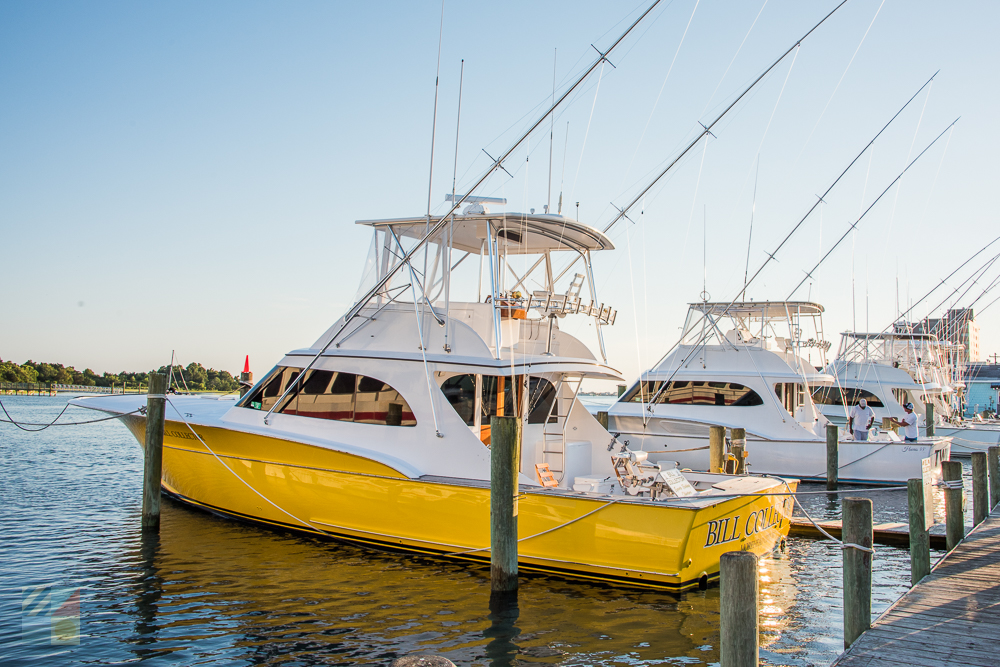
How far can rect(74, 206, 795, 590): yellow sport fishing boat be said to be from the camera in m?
8.14

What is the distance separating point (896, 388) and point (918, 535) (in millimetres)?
20909

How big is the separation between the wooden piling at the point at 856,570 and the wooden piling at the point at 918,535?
198 cm

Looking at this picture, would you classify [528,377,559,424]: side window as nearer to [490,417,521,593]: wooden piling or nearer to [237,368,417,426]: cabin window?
[237,368,417,426]: cabin window

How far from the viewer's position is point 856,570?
5723mm

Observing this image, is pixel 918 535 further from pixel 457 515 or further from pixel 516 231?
pixel 516 231

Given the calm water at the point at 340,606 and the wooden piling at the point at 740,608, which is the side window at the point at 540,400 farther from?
the wooden piling at the point at 740,608

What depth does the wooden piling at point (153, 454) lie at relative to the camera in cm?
1075

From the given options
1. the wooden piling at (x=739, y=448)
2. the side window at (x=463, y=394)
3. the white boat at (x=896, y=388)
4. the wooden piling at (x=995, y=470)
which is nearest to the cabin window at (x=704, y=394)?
the wooden piling at (x=739, y=448)

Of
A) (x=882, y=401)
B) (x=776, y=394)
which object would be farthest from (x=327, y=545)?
(x=882, y=401)

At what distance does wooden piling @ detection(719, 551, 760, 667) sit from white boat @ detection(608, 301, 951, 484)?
12563 mm

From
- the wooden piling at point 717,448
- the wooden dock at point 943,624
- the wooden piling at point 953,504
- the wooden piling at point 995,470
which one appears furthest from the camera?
the wooden piling at point 717,448

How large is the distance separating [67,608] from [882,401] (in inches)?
1001

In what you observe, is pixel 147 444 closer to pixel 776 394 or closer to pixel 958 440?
pixel 776 394

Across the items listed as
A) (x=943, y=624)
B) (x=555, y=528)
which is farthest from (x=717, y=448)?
(x=943, y=624)
